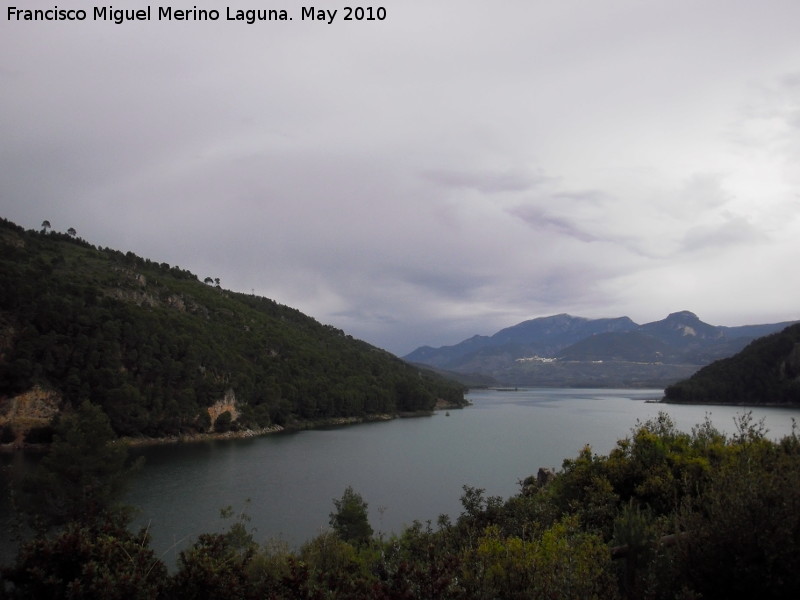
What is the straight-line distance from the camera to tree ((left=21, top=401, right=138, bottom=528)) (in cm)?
2102

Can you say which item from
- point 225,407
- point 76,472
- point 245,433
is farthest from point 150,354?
point 76,472

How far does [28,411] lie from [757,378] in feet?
396

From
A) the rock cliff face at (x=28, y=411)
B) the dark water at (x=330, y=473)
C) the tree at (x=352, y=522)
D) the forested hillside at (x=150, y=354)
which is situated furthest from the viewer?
the forested hillside at (x=150, y=354)

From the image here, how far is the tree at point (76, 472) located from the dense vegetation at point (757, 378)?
4433 inches

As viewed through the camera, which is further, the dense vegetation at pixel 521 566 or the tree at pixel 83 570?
the dense vegetation at pixel 521 566

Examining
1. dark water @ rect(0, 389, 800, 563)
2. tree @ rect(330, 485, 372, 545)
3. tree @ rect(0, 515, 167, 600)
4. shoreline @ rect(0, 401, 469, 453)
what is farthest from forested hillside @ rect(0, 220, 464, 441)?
tree @ rect(0, 515, 167, 600)

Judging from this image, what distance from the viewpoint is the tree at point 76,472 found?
827 inches

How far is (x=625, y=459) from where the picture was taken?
11.0 m

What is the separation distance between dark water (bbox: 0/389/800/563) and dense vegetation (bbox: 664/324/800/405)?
40472 mm

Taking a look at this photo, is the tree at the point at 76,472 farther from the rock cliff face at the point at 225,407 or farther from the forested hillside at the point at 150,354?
the rock cliff face at the point at 225,407

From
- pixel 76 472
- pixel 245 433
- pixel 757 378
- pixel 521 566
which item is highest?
pixel 521 566

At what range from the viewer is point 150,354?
6931 centimetres

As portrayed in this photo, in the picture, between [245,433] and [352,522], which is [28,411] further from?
[352,522]

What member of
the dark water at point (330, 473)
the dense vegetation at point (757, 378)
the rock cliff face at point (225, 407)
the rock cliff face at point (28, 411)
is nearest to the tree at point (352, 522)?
the dark water at point (330, 473)
